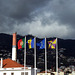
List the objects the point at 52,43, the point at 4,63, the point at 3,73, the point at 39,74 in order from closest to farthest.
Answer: the point at 52,43, the point at 3,73, the point at 4,63, the point at 39,74

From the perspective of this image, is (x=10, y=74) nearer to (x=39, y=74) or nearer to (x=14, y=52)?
(x=14, y=52)

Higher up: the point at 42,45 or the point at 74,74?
the point at 42,45

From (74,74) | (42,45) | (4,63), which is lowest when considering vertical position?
(74,74)

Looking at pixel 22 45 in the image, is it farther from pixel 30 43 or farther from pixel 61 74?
pixel 61 74

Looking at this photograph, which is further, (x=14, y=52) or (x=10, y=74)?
(x=14, y=52)

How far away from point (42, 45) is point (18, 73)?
76.5 feet

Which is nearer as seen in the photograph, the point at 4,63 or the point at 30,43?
the point at 30,43

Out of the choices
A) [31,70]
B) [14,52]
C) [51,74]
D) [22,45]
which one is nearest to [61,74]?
[51,74]

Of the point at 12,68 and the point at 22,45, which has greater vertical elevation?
the point at 22,45

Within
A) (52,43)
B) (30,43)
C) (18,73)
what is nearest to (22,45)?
(30,43)

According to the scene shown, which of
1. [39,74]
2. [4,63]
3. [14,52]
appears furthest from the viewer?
[39,74]

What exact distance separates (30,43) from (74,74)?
7894 cm

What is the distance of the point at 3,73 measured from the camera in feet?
252

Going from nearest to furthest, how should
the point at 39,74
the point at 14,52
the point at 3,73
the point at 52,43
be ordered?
the point at 52,43
the point at 3,73
the point at 14,52
the point at 39,74
